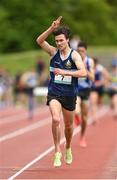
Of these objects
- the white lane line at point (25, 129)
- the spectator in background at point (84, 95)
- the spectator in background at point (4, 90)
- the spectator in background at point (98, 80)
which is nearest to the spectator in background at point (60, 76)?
the spectator in background at point (84, 95)

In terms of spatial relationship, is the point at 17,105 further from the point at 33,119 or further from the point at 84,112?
the point at 84,112

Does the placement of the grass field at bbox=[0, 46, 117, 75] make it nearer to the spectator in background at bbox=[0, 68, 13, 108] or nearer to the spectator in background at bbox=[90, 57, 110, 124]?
the spectator in background at bbox=[0, 68, 13, 108]

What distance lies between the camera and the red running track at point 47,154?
13.0 metres

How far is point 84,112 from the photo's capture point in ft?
58.3

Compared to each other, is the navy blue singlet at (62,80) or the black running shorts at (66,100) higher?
the navy blue singlet at (62,80)

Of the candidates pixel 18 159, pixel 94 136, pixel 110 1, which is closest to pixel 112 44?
pixel 110 1

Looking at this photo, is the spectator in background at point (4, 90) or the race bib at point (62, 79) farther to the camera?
the spectator in background at point (4, 90)

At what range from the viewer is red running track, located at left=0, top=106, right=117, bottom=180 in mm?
13000

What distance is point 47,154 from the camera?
640 inches

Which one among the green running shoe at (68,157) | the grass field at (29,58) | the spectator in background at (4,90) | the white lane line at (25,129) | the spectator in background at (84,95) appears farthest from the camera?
the grass field at (29,58)

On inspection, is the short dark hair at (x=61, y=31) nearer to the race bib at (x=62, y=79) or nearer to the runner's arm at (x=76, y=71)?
the runner's arm at (x=76, y=71)

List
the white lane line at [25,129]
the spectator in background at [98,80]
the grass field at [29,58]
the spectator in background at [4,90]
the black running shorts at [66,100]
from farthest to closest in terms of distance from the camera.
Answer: the grass field at [29,58]
the spectator in background at [4,90]
the spectator in background at [98,80]
the white lane line at [25,129]
the black running shorts at [66,100]

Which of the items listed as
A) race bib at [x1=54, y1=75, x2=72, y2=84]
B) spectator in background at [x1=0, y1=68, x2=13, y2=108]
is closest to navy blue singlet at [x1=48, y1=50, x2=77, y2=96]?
race bib at [x1=54, y1=75, x2=72, y2=84]

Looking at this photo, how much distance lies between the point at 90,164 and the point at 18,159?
161cm
